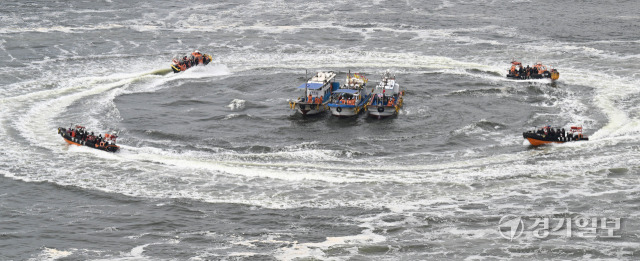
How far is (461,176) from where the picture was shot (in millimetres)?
59469

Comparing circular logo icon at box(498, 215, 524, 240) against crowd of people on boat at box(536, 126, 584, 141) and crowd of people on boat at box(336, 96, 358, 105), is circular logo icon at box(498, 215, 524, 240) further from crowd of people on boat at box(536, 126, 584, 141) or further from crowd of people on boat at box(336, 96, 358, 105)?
crowd of people on boat at box(336, 96, 358, 105)

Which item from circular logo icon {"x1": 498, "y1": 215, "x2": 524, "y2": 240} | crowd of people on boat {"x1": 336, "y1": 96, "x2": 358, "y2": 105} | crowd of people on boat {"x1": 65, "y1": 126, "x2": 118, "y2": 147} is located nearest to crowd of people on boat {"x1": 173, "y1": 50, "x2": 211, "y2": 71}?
crowd of people on boat {"x1": 336, "y1": 96, "x2": 358, "y2": 105}

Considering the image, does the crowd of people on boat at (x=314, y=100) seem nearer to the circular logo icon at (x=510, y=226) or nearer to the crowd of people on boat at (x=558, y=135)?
the crowd of people on boat at (x=558, y=135)

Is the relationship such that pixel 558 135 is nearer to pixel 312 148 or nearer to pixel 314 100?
pixel 312 148

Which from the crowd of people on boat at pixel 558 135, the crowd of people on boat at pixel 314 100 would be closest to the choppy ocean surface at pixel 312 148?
the crowd of people on boat at pixel 558 135

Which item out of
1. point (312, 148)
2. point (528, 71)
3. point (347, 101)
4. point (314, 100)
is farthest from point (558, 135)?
point (528, 71)

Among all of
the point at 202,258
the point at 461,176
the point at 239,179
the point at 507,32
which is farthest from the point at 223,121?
the point at 507,32

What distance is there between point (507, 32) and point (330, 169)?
71.6m

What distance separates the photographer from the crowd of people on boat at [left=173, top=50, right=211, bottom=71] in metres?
99.2

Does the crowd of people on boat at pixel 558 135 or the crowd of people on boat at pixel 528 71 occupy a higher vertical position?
the crowd of people on boat at pixel 528 71

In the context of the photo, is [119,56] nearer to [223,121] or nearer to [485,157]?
[223,121]

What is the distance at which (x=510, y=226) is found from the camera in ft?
162

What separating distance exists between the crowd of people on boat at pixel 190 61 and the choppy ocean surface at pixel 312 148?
188cm

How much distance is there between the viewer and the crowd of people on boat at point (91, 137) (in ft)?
218
